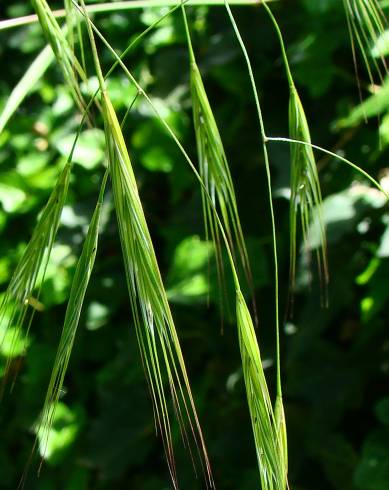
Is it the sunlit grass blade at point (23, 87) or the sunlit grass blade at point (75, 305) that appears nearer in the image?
the sunlit grass blade at point (75, 305)

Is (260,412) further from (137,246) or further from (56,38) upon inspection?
(56,38)

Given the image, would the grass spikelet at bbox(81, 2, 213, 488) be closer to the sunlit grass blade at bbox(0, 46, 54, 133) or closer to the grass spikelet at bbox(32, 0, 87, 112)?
the grass spikelet at bbox(32, 0, 87, 112)

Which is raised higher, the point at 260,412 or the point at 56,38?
the point at 56,38

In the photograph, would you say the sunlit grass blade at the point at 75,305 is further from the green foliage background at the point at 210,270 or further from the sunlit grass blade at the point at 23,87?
the green foliage background at the point at 210,270

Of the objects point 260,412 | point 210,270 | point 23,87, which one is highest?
point 23,87

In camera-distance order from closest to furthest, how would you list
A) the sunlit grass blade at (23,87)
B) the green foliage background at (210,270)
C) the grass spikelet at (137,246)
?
1. the grass spikelet at (137,246)
2. the sunlit grass blade at (23,87)
3. the green foliage background at (210,270)

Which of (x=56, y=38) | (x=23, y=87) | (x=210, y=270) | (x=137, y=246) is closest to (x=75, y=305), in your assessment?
(x=137, y=246)

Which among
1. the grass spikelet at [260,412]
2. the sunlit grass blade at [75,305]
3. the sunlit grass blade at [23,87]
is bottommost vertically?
the grass spikelet at [260,412]

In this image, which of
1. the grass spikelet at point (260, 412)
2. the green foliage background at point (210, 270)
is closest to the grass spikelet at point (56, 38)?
the grass spikelet at point (260, 412)

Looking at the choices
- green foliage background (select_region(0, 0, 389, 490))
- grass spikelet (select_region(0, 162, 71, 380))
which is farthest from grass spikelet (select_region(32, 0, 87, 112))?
green foliage background (select_region(0, 0, 389, 490))
